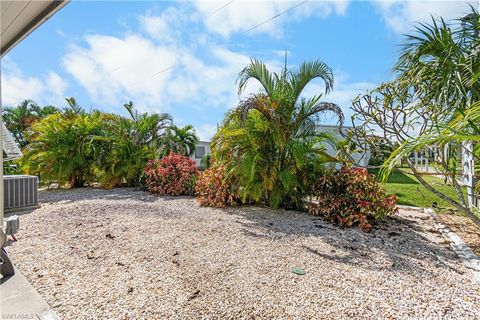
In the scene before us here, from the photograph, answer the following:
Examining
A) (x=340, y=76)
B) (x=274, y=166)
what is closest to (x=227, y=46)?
(x=340, y=76)

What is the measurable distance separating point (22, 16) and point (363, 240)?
475cm

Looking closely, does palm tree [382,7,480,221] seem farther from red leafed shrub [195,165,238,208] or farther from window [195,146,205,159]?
window [195,146,205,159]

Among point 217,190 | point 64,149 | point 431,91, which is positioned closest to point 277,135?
point 217,190

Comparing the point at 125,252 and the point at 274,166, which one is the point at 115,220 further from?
the point at 274,166

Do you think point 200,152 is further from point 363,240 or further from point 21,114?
point 363,240

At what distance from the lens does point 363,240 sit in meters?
3.79

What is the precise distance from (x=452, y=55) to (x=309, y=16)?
3143 mm

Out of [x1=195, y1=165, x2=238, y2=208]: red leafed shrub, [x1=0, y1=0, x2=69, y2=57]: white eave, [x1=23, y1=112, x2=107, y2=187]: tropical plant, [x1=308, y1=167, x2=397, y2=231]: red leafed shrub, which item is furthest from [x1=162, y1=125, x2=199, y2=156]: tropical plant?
[x1=0, y1=0, x2=69, y2=57]: white eave

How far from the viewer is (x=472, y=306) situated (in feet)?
7.27

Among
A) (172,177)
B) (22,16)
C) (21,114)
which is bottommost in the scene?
(172,177)

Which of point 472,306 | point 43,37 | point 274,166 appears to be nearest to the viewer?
point 472,306

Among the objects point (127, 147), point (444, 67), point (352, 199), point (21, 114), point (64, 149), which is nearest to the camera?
point (444, 67)

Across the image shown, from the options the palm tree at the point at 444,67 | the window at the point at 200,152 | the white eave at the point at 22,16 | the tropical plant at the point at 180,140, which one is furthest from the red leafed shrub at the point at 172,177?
the window at the point at 200,152

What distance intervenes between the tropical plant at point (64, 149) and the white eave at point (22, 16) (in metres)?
5.30
